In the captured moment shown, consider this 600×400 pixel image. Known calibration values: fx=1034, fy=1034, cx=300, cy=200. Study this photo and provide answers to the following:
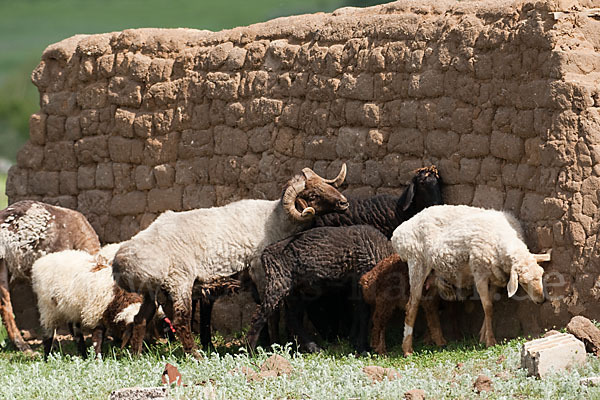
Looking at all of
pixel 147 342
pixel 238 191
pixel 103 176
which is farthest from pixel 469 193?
pixel 103 176

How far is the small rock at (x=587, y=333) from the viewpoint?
757cm

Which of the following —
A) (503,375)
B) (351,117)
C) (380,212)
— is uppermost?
(351,117)

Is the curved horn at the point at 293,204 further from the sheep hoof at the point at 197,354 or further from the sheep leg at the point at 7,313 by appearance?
the sheep leg at the point at 7,313

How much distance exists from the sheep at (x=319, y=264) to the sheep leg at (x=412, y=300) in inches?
15.6

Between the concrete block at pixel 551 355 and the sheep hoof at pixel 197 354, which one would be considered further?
the sheep hoof at pixel 197 354

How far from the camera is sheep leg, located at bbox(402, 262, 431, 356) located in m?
8.63

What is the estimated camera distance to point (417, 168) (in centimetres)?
934

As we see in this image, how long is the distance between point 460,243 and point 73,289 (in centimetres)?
358

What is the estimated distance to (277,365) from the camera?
806cm

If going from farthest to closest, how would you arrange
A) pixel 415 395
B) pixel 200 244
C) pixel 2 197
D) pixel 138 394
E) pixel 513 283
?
pixel 2 197, pixel 200 244, pixel 513 283, pixel 138 394, pixel 415 395

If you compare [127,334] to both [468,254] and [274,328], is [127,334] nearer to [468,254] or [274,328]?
[274,328]

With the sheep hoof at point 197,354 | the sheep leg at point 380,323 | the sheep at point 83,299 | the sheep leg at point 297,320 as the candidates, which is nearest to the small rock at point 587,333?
the sheep leg at point 380,323

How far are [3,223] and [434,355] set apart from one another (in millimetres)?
4822

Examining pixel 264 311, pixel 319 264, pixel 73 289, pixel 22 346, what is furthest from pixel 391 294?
pixel 22 346
